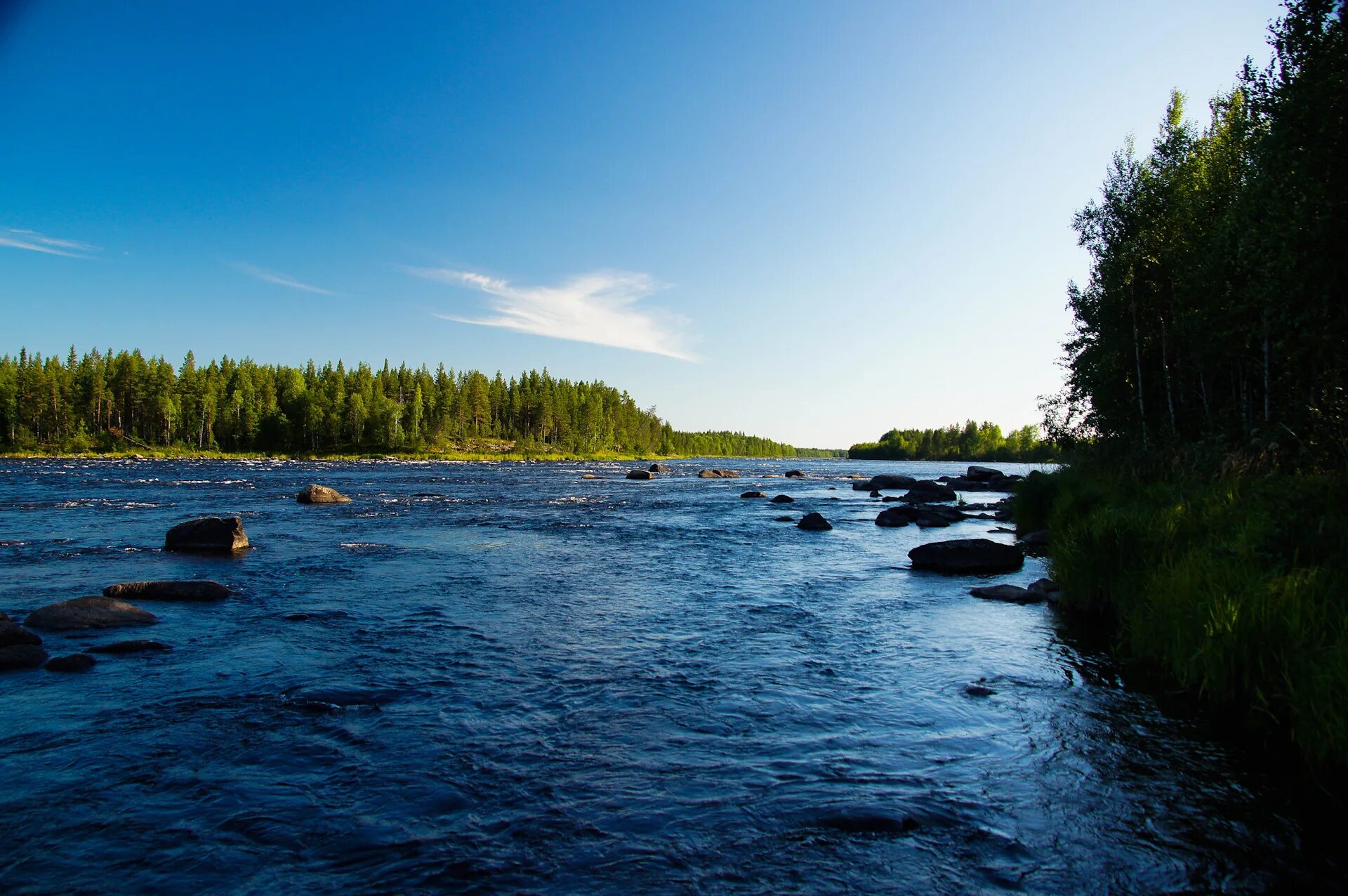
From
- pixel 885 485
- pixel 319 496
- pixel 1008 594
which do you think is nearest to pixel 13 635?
pixel 1008 594

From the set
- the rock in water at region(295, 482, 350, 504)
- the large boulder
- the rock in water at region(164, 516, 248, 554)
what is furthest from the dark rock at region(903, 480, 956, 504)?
the rock in water at region(164, 516, 248, 554)

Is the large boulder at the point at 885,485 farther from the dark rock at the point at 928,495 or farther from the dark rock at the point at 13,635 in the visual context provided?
the dark rock at the point at 13,635

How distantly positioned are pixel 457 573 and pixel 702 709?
1131 centimetres

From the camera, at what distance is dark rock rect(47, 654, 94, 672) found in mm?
10062

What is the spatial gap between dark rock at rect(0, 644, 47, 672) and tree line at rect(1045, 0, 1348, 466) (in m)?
21.6

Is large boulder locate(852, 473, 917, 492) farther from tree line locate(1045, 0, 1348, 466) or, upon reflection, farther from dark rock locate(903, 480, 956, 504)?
tree line locate(1045, 0, 1348, 466)

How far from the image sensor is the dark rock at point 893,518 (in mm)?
32750

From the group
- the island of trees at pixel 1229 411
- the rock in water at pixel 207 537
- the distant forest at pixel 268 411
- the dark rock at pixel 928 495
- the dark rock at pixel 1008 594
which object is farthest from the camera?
the distant forest at pixel 268 411

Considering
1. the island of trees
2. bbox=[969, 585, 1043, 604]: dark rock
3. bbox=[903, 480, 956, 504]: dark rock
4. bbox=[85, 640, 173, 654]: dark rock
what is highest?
the island of trees

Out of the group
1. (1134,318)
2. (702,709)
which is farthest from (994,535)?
(702,709)

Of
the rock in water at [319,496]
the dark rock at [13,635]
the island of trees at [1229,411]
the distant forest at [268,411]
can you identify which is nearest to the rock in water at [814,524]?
the island of trees at [1229,411]

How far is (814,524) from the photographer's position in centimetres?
3116

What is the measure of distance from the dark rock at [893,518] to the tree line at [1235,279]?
1001cm

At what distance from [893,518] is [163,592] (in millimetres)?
28625
